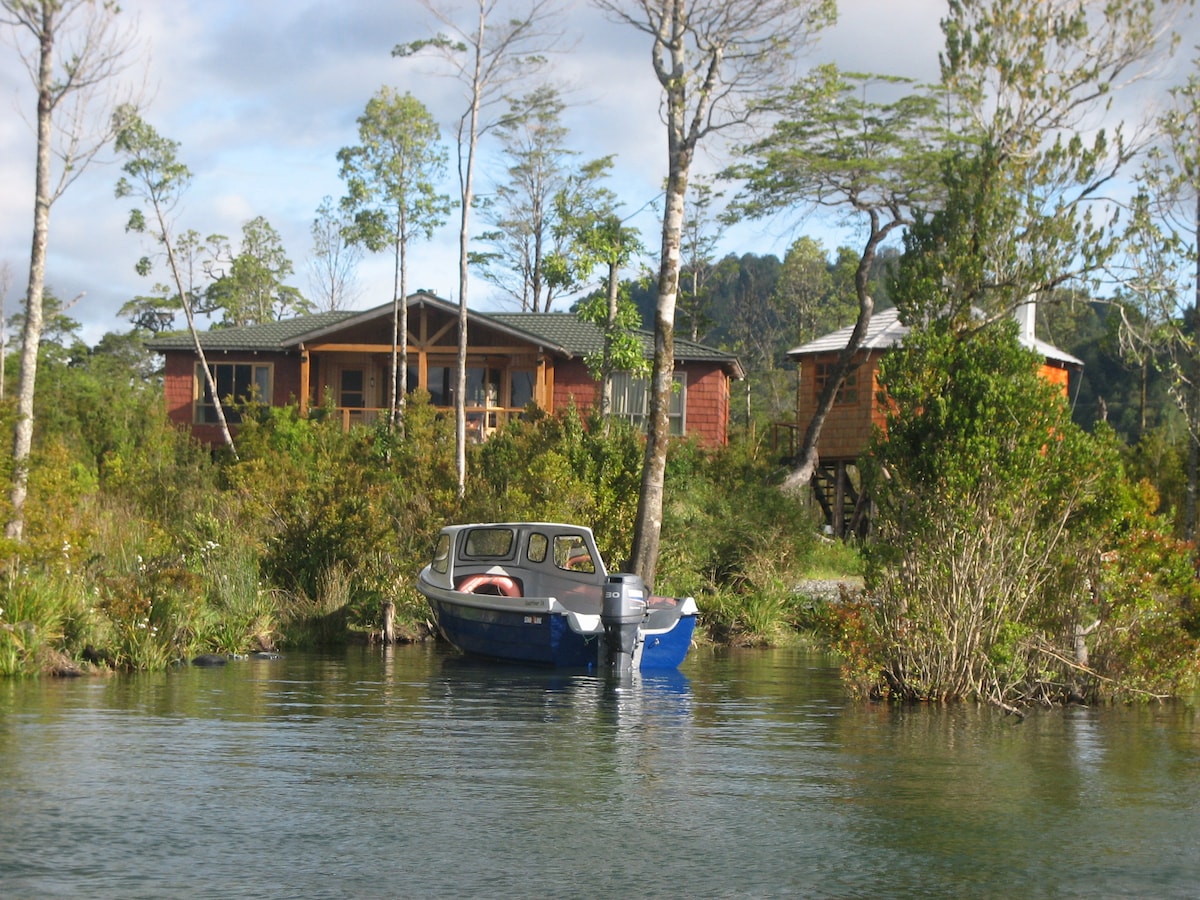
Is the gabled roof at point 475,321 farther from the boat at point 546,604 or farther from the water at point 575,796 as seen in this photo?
the water at point 575,796

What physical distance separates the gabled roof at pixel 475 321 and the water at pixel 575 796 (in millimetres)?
24951

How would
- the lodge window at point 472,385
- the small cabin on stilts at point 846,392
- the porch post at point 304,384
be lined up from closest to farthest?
the small cabin on stilts at point 846,392
the porch post at point 304,384
the lodge window at point 472,385

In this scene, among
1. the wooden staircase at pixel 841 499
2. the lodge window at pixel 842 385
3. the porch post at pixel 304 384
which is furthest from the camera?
the wooden staircase at pixel 841 499

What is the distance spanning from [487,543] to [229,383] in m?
23.5

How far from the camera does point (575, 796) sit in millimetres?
10422

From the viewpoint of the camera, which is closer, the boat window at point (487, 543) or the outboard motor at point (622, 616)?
the outboard motor at point (622, 616)

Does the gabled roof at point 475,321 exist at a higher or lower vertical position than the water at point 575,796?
higher

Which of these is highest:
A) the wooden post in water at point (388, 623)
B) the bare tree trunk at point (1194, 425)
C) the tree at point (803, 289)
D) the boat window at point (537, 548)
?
the tree at point (803, 289)

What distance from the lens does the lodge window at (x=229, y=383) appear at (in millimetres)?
44000

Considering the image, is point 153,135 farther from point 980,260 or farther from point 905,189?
point 980,260

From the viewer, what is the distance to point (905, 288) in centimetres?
1702

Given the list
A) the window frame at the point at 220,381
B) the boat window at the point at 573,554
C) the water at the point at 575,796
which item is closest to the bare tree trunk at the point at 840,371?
the boat window at the point at 573,554

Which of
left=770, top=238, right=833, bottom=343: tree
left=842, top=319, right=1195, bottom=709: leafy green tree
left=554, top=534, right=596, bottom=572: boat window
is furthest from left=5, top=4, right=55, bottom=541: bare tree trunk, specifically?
left=770, top=238, right=833, bottom=343: tree

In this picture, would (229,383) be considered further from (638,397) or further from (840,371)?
(840,371)
